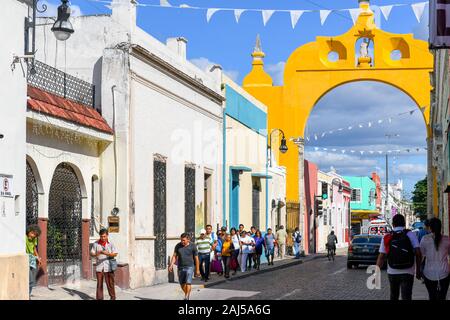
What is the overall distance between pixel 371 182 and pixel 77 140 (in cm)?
7895

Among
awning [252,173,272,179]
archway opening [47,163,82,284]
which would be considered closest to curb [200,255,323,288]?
awning [252,173,272,179]

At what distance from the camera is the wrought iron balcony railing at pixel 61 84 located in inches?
716

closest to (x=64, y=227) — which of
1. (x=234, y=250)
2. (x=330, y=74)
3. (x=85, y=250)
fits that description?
(x=85, y=250)

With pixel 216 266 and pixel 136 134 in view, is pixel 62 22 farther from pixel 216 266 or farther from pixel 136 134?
pixel 216 266

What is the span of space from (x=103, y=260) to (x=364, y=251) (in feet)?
59.3

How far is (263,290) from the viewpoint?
21938 millimetres

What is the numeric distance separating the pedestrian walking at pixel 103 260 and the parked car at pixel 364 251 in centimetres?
1770

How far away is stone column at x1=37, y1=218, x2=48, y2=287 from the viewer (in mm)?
17391

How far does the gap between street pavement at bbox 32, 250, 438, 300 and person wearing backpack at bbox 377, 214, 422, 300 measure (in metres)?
6.67

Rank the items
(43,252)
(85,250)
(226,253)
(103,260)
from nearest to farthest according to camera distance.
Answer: (103,260) < (43,252) < (85,250) < (226,253)

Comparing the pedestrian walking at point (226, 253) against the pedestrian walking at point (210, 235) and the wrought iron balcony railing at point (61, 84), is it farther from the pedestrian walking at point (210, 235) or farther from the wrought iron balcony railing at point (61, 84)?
the wrought iron balcony railing at point (61, 84)

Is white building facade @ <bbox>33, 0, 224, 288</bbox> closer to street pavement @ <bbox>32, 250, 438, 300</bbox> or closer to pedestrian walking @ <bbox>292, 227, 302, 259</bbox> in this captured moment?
street pavement @ <bbox>32, 250, 438, 300</bbox>

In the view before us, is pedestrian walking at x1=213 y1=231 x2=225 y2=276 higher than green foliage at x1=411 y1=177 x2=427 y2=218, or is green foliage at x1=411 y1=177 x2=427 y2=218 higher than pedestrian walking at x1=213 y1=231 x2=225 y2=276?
green foliage at x1=411 y1=177 x2=427 y2=218
